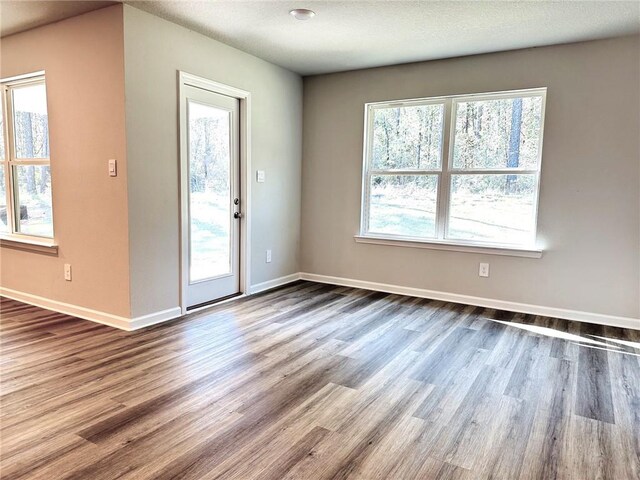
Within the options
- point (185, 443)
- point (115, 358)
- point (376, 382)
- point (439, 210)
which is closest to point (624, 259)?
point (439, 210)

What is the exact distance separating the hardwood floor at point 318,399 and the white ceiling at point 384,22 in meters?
2.38

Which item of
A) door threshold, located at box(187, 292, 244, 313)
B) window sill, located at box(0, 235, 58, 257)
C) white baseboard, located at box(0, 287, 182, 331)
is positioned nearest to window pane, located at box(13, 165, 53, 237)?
window sill, located at box(0, 235, 58, 257)

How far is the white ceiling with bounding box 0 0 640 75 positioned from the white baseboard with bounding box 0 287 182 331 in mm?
2314

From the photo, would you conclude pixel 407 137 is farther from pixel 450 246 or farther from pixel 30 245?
pixel 30 245

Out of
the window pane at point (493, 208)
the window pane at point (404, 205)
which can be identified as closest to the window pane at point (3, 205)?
the window pane at point (404, 205)

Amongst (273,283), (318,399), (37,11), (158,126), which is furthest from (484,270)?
A: (37,11)

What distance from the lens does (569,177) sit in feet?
12.2

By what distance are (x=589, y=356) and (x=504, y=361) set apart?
64 centimetres

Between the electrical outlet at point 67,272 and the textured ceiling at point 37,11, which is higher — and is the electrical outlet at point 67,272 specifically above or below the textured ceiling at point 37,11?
below

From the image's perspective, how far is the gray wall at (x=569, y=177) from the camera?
11.5ft

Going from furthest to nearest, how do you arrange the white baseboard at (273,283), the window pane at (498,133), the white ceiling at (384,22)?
1. the white baseboard at (273,283)
2. the window pane at (498,133)
3. the white ceiling at (384,22)

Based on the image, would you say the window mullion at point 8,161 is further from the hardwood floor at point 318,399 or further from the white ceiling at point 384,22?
the hardwood floor at point 318,399

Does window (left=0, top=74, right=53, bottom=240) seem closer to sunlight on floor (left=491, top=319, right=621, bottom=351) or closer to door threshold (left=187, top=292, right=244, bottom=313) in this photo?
door threshold (left=187, top=292, right=244, bottom=313)

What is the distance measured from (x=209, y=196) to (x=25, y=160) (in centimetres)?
170
